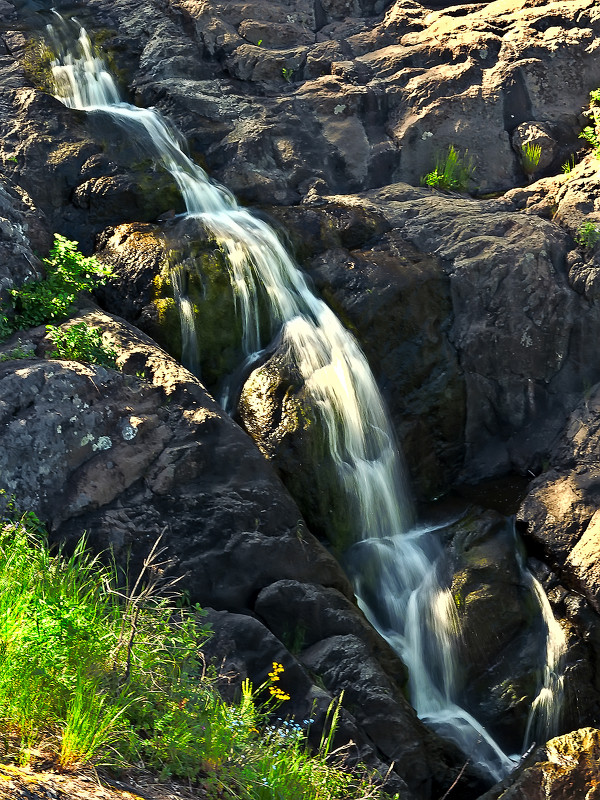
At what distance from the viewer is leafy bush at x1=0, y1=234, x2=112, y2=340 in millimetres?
6008

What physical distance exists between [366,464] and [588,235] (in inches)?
134

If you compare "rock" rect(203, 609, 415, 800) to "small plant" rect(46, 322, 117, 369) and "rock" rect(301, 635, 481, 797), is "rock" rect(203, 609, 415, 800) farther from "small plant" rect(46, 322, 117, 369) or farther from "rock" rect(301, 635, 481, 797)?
"small plant" rect(46, 322, 117, 369)

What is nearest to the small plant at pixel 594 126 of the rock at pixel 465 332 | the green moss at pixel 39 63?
the rock at pixel 465 332

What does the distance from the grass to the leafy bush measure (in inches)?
103

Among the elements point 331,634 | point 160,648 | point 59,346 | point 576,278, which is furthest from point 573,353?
point 160,648

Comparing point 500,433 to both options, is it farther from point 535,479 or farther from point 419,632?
point 419,632

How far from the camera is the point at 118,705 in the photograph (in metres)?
3.01

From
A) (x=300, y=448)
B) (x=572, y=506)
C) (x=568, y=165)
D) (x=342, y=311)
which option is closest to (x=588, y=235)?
(x=568, y=165)

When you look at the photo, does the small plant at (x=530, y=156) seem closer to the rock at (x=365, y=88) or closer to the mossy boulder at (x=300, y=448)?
the rock at (x=365, y=88)

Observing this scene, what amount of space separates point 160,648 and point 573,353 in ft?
18.6

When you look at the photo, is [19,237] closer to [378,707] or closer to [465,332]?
[465,332]

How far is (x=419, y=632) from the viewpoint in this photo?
6207 mm

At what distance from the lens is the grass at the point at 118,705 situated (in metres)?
2.89

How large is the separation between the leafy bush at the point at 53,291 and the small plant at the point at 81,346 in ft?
0.91
